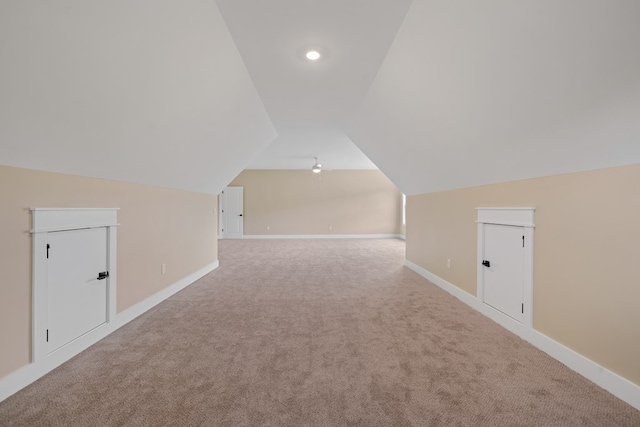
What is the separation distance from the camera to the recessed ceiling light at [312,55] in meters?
2.63

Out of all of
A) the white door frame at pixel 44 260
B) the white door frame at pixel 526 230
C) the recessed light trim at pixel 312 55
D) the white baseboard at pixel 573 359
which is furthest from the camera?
the recessed light trim at pixel 312 55

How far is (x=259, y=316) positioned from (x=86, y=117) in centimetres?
229

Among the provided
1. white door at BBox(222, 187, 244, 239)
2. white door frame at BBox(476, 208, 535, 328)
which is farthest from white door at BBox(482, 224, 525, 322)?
white door at BBox(222, 187, 244, 239)

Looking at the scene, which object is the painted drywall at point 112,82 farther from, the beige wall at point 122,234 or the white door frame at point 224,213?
the white door frame at point 224,213

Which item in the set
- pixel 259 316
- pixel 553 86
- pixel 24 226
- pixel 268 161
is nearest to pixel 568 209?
pixel 553 86

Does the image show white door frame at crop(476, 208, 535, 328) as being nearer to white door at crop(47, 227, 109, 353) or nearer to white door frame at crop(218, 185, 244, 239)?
white door at crop(47, 227, 109, 353)

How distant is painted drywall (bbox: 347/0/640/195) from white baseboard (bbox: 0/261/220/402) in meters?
3.57

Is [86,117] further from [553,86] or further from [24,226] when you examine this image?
Result: [553,86]

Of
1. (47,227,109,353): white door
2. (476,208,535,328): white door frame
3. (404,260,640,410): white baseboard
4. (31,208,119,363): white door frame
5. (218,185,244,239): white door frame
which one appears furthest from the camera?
(218,185,244,239): white door frame

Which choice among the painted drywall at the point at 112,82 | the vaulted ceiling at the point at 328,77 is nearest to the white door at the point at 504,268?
the vaulted ceiling at the point at 328,77

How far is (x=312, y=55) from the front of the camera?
2680mm

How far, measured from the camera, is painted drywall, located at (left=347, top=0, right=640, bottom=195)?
4.64 ft

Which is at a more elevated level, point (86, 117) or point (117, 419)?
point (86, 117)

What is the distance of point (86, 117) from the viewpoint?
1865mm
